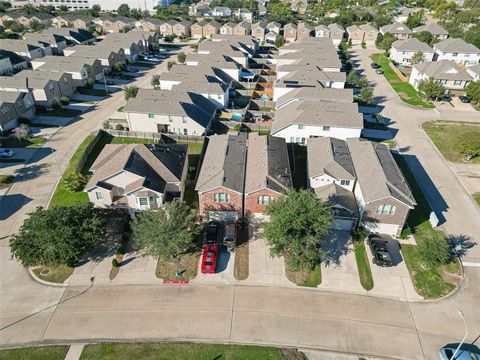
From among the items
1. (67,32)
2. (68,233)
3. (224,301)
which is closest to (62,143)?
(68,233)

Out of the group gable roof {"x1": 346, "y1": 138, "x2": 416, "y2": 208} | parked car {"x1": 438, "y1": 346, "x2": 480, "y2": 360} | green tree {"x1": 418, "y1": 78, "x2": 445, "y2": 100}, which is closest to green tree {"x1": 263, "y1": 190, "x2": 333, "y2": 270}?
gable roof {"x1": 346, "y1": 138, "x2": 416, "y2": 208}

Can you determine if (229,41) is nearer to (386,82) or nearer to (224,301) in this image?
(386,82)

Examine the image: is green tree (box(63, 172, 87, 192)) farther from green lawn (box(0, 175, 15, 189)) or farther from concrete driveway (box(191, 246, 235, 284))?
concrete driveway (box(191, 246, 235, 284))

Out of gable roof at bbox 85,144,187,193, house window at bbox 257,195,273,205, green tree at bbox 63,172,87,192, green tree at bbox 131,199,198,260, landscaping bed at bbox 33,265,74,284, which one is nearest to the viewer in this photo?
green tree at bbox 131,199,198,260

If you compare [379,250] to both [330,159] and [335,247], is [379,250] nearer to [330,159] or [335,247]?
[335,247]

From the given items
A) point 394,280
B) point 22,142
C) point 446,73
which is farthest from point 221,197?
point 446,73

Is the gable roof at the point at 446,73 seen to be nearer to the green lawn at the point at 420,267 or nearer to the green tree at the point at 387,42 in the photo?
the green tree at the point at 387,42
